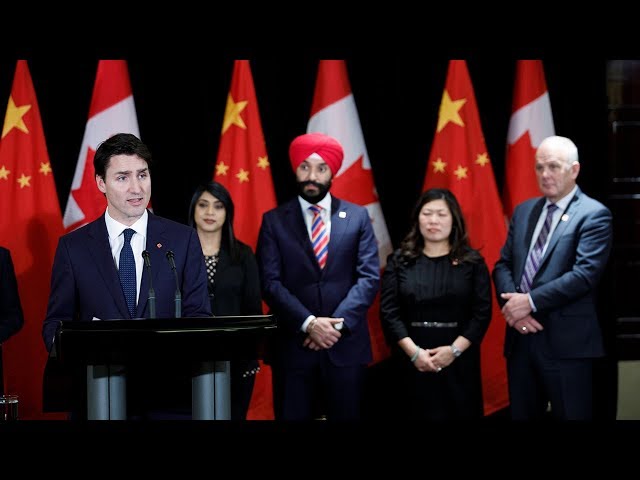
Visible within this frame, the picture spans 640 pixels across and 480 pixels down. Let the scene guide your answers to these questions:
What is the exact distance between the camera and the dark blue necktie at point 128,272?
123 inches

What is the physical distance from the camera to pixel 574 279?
187 inches

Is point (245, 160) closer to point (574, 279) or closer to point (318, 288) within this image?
point (318, 288)

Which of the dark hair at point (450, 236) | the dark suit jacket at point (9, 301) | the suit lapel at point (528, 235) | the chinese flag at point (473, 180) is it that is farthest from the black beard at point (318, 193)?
the dark suit jacket at point (9, 301)

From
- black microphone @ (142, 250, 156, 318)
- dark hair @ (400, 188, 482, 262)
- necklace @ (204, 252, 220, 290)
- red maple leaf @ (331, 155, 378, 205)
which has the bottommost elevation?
black microphone @ (142, 250, 156, 318)

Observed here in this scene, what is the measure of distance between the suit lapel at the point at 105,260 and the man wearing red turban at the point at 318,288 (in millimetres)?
1751

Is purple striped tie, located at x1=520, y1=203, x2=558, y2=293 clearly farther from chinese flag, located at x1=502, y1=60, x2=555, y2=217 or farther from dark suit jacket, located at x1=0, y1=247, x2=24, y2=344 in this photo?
dark suit jacket, located at x1=0, y1=247, x2=24, y2=344

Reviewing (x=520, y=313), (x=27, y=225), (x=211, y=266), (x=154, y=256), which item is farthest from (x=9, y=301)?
(x=520, y=313)

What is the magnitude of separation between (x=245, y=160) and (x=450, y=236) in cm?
130

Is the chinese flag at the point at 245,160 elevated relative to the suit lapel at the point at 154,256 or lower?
elevated

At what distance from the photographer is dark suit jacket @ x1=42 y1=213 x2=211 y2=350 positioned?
311 centimetres

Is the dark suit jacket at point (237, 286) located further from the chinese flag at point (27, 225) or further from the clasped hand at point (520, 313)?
the clasped hand at point (520, 313)

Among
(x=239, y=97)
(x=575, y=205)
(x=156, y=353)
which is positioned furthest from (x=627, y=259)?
(x=156, y=353)

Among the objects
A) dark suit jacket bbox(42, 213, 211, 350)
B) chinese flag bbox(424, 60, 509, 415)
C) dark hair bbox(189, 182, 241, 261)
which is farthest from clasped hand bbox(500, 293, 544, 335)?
dark suit jacket bbox(42, 213, 211, 350)

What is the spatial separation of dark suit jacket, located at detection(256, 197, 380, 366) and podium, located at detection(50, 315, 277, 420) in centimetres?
217
